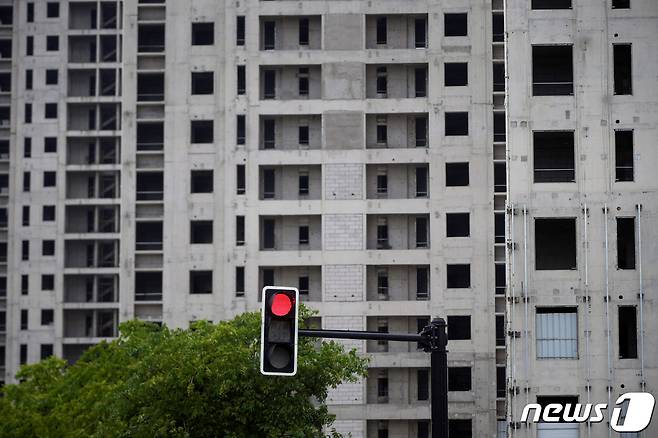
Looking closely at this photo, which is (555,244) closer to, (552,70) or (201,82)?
(552,70)

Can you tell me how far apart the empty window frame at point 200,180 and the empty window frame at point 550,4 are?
38.0 meters

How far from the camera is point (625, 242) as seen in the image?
5225cm

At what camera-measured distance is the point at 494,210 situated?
84.0 meters

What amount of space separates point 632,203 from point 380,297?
33.9 meters

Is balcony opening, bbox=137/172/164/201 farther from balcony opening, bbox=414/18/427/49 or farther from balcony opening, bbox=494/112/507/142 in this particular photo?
balcony opening, bbox=494/112/507/142

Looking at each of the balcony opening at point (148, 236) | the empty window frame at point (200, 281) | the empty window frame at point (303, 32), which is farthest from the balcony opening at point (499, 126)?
the balcony opening at point (148, 236)

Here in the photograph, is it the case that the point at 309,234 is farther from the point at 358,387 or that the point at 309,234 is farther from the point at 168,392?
the point at 168,392

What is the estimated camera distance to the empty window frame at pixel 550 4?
176 ft

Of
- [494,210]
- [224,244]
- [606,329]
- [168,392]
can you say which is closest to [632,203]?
[606,329]

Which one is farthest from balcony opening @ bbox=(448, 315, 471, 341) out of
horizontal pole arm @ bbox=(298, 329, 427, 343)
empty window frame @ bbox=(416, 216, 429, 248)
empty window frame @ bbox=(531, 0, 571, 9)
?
horizontal pole arm @ bbox=(298, 329, 427, 343)

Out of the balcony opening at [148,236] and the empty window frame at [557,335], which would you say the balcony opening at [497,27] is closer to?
the balcony opening at [148,236]

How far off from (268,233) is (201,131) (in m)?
9.44

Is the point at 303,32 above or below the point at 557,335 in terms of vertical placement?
above

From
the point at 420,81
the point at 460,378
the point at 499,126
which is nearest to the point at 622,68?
the point at 499,126
